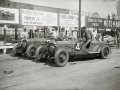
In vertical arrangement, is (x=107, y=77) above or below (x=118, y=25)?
below

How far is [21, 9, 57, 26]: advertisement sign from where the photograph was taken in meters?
11.3

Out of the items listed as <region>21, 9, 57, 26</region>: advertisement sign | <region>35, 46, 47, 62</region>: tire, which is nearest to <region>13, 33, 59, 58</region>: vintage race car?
<region>35, 46, 47, 62</region>: tire

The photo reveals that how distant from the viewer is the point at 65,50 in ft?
22.5

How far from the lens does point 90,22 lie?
15.0 metres

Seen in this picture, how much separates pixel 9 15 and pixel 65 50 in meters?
5.92

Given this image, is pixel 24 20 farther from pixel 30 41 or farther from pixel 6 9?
pixel 30 41

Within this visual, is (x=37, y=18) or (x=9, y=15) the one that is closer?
(x=9, y=15)

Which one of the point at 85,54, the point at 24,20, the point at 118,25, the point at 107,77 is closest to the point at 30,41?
the point at 24,20

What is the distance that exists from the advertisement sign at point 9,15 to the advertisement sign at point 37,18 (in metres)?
0.43

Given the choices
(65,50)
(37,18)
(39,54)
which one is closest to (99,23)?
(37,18)

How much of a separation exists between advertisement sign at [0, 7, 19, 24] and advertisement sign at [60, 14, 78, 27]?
386 cm

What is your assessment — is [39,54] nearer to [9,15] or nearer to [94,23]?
[9,15]

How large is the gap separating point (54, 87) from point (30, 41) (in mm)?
5601

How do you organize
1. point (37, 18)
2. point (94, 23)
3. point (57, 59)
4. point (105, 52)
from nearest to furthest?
point (57, 59) < point (105, 52) < point (37, 18) < point (94, 23)
